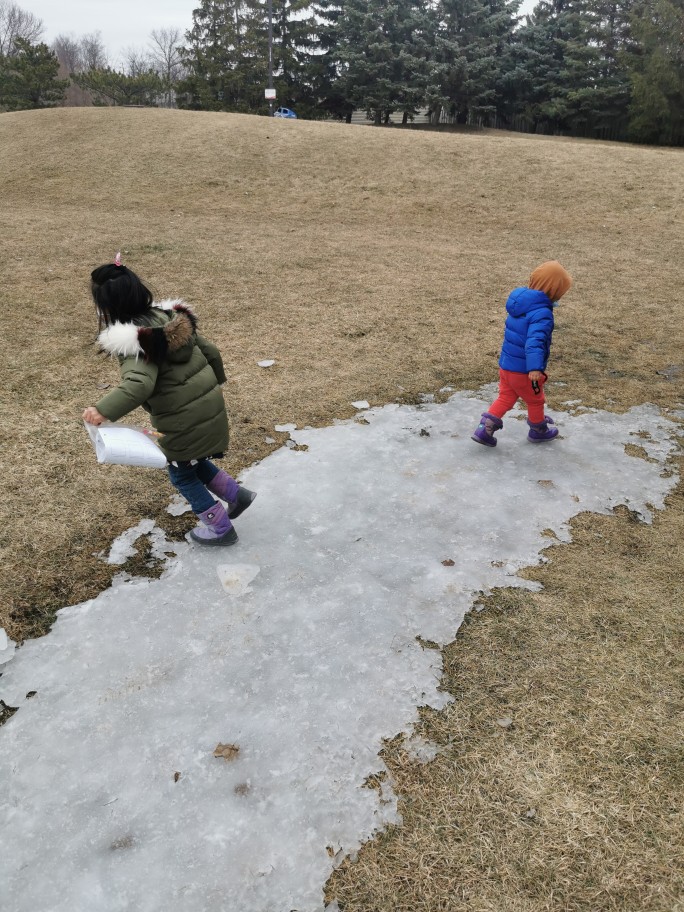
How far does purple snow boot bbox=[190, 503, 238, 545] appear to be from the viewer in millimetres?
3357

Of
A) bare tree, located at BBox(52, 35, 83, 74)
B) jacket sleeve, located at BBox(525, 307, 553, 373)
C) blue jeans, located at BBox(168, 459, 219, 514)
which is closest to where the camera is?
blue jeans, located at BBox(168, 459, 219, 514)

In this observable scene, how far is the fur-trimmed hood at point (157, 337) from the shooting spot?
106 inches

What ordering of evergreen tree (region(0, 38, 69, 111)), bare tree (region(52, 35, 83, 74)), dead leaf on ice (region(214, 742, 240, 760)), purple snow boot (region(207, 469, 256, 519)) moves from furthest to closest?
bare tree (region(52, 35, 83, 74)) < evergreen tree (region(0, 38, 69, 111)) < purple snow boot (region(207, 469, 256, 519)) < dead leaf on ice (region(214, 742, 240, 760))

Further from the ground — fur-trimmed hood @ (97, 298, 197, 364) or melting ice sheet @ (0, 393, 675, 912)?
fur-trimmed hood @ (97, 298, 197, 364)

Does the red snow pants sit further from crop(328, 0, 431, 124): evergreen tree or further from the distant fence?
crop(328, 0, 431, 124): evergreen tree

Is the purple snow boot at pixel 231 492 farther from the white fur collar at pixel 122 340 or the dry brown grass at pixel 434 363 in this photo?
the white fur collar at pixel 122 340

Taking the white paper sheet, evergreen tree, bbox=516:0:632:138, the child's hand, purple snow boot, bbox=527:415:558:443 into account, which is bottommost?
purple snow boot, bbox=527:415:558:443

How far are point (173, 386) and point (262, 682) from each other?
1465mm

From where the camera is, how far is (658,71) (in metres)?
27.9

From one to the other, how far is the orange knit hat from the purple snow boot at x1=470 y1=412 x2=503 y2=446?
94 cm

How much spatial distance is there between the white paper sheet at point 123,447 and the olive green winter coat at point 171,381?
0.37 ft

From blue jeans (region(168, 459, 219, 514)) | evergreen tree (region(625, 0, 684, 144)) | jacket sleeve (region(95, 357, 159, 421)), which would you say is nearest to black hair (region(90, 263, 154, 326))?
jacket sleeve (region(95, 357, 159, 421))

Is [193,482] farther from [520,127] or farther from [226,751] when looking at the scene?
[520,127]

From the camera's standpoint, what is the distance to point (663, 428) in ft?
16.0
